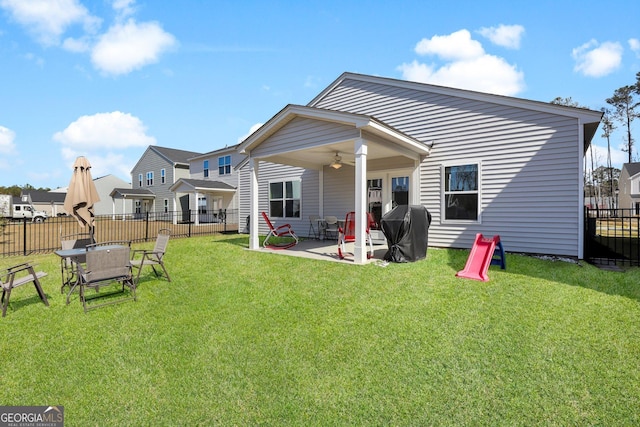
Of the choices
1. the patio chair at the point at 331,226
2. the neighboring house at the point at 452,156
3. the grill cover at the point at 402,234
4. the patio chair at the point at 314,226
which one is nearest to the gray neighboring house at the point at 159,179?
the patio chair at the point at 314,226

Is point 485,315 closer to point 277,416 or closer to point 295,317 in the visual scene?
point 295,317

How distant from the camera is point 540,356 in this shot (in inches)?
125

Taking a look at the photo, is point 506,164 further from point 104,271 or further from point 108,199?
point 108,199

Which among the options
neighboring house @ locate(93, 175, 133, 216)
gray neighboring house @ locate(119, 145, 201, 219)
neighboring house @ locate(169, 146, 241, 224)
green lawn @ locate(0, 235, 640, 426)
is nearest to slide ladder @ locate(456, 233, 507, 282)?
green lawn @ locate(0, 235, 640, 426)

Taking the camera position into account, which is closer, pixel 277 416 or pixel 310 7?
pixel 277 416

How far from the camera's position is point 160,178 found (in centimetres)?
2891

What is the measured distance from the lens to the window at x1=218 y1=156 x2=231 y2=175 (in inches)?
941

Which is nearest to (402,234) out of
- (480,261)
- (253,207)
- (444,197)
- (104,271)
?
(480,261)

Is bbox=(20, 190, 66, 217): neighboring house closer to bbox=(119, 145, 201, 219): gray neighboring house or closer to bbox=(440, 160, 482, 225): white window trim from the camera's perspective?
bbox=(119, 145, 201, 219): gray neighboring house

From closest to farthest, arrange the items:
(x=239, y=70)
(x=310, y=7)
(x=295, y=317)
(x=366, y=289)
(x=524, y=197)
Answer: (x=295, y=317), (x=366, y=289), (x=524, y=197), (x=310, y=7), (x=239, y=70)

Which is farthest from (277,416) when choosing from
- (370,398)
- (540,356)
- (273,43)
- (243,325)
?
(273,43)

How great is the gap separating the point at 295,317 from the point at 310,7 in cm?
887

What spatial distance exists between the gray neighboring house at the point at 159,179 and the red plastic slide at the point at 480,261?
974 inches

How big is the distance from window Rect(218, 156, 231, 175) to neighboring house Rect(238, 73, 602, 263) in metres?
14.7
